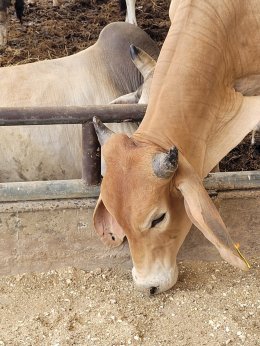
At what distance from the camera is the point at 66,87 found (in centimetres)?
490

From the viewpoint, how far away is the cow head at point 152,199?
10.2ft

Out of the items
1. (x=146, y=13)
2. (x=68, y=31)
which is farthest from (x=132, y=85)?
(x=146, y=13)

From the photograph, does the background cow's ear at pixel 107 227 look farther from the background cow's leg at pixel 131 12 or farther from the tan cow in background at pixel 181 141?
the background cow's leg at pixel 131 12

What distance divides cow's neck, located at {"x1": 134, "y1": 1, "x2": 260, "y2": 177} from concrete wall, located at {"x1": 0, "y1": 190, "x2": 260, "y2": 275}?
68 centimetres

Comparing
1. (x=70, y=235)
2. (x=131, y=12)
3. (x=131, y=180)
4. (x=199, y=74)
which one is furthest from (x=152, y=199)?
(x=131, y=12)

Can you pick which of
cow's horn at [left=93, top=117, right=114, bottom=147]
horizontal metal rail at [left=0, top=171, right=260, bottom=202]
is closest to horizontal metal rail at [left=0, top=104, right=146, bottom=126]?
cow's horn at [left=93, top=117, right=114, bottom=147]

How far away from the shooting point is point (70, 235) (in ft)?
13.5

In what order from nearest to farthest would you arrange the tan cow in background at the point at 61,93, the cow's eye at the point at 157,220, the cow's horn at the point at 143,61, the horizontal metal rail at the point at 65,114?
the cow's eye at the point at 157,220
the horizontal metal rail at the point at 65,114
the cow's horn at the point at 143,61
the tan cow in background at the point at 61,93

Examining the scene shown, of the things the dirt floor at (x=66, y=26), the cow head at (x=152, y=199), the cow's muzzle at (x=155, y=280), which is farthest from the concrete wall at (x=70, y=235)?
the dirt floor at (x=66, y=26)

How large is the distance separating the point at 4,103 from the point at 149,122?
168 centimetres

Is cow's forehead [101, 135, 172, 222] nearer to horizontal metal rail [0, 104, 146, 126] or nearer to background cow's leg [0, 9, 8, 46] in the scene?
horizontal metal rail [0, 104, 146, 126]

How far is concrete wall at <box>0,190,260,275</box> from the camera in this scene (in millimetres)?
4031

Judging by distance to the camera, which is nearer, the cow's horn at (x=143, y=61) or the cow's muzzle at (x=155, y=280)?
the cow's muzzle at (x=155, y=280)

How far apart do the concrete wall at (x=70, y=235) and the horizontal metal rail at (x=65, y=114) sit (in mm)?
521
